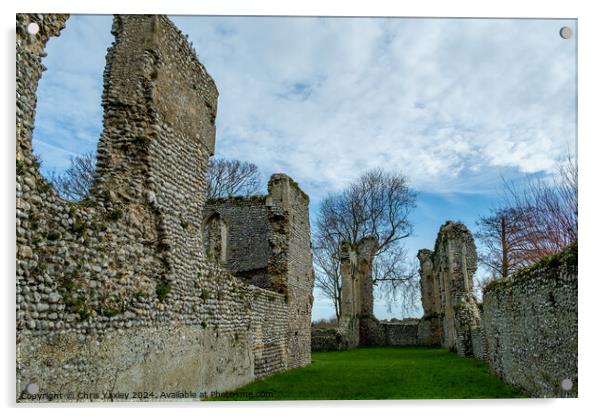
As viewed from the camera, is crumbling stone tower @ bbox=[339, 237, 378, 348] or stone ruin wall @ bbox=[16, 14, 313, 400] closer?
stone ruin wall @ bbox=[16, 14, 313, 400]

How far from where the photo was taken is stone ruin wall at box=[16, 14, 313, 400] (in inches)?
234

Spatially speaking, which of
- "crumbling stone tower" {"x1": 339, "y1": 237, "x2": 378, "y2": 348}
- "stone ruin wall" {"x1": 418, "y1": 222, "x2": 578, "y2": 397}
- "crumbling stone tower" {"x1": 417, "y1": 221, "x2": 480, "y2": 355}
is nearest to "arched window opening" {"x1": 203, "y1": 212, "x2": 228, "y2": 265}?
"crumbling stone tower" {"x1": 417, "y1": 221, "x2": 480, "y2": 355}

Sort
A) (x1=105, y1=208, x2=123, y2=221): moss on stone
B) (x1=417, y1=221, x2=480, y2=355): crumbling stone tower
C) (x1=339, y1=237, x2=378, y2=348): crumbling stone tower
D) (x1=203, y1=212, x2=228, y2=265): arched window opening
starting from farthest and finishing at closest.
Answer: (x1=339, y1=237, x2=378, y2=348): crumbling stone tower, (x1=203, y1=212, x2=228, y2=265): arched window opening, (x1=417, y1=221, x2=480, y2=355): crumbling stone tower, (x1=105, y1=208, x2=123, y2=221): moss on stone

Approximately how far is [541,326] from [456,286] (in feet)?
43.6

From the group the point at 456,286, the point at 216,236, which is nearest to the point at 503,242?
the point at 456,286

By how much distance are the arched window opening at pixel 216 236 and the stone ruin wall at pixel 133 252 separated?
7.97 m

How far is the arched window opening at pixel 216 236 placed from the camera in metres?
19.8

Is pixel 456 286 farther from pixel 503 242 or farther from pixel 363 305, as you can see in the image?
pixel 363 305

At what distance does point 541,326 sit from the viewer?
795 centimetres

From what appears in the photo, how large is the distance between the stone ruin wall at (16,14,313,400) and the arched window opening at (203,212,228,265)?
797cm

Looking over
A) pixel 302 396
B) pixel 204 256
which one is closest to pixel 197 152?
pixel 204 256

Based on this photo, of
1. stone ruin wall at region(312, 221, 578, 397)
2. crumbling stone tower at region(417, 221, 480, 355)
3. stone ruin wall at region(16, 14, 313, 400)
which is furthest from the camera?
crumbling stone tower at region(417, 221, 480, 355)

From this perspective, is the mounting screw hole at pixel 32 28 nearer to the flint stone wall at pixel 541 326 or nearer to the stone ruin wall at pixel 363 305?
the flint stone wall at pixel 541 326

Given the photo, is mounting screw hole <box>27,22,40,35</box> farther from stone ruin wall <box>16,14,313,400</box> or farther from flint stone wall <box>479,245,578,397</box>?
flint stone wall <box>479,245,578,397</box>
